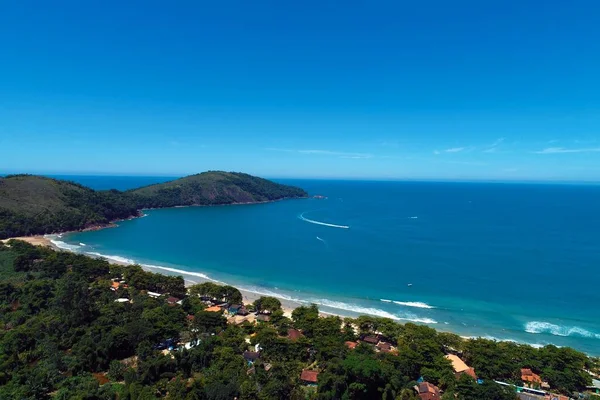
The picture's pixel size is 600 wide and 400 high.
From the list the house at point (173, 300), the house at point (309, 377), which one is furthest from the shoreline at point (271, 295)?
the house at point (309, 377)

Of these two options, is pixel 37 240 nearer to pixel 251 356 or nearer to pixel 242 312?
pixel 242 312

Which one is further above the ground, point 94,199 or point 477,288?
point 94,199

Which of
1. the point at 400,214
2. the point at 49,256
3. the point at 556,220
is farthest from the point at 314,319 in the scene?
the point at 556,220

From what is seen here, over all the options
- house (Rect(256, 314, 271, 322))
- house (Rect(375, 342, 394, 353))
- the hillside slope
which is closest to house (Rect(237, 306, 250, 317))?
house (Rect(256, 314, 271, 322))

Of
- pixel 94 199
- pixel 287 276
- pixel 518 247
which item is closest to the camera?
pixel 287 276

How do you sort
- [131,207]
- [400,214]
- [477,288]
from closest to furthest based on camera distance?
[477,288] < [131,207] < [400,214]

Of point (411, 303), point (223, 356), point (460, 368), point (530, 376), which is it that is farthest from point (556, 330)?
point (223, 356)

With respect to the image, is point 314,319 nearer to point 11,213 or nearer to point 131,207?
point 11,213
